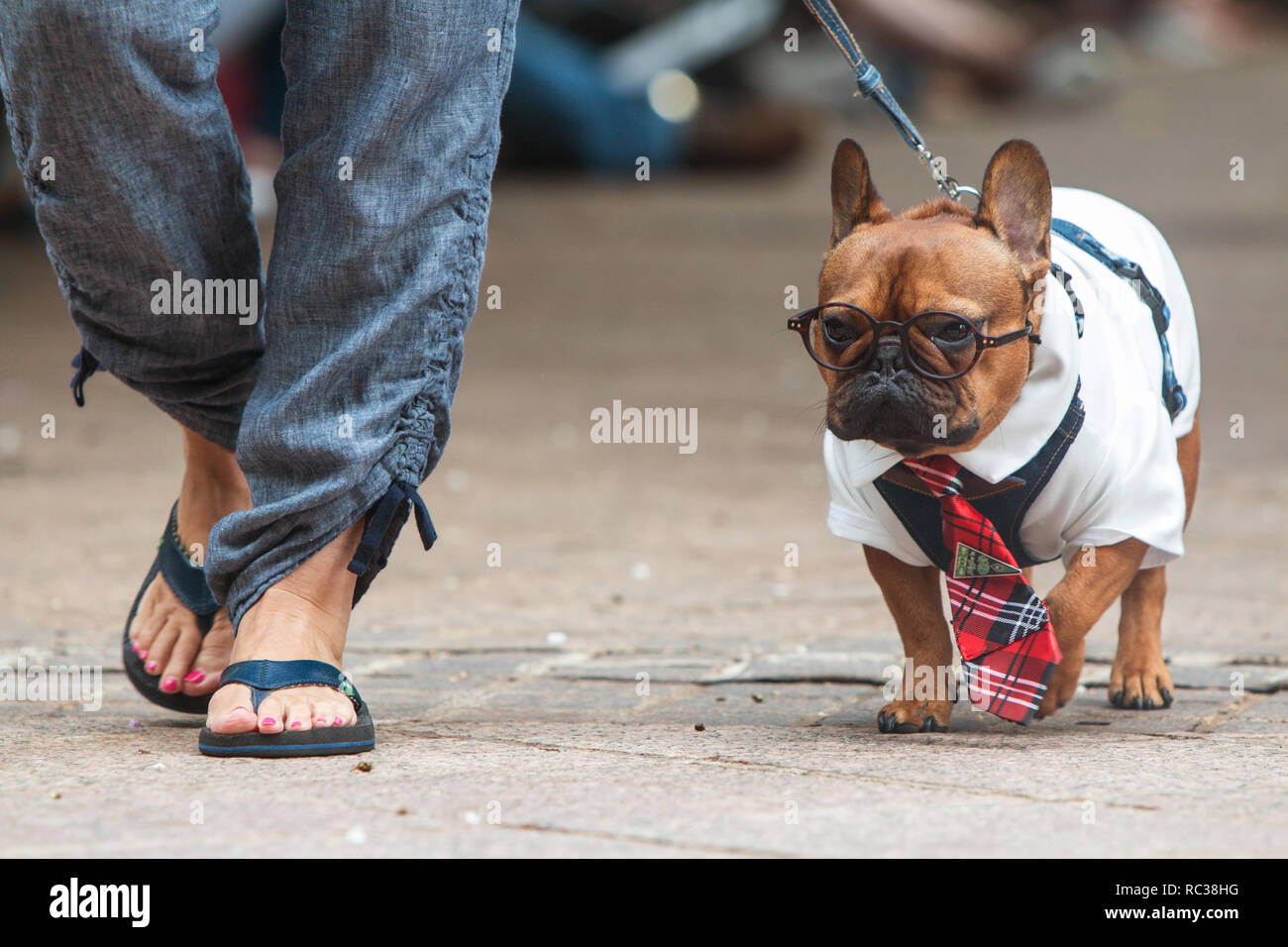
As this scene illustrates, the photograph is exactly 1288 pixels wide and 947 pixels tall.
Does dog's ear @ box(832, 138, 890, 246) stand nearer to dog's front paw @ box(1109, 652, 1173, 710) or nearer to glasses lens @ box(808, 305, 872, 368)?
glasses lens @ box(808, 305, 872, 368)

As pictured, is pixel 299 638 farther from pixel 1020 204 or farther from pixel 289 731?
pixel 1020 204

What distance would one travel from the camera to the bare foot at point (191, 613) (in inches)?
116

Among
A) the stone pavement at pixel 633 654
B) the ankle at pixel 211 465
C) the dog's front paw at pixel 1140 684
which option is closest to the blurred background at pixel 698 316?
the stone pavement at pixel 633 654

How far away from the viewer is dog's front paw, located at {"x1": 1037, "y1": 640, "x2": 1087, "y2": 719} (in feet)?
9.75

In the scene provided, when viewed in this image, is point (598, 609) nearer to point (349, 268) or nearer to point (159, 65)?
point (349, 268)

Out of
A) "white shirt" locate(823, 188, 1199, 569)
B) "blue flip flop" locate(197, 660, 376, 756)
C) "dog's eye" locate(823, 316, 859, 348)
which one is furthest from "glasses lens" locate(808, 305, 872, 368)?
"blue flip flop" locate(197, 660, 376, 756)

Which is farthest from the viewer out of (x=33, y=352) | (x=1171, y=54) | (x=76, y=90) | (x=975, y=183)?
(x=1171, y=54)

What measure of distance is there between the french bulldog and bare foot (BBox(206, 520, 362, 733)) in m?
0.84

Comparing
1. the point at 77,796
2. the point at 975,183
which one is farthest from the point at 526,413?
the point at 975,183

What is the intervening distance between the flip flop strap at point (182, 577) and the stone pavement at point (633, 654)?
216 millimetres

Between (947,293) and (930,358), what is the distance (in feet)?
0.36

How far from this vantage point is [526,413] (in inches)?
291

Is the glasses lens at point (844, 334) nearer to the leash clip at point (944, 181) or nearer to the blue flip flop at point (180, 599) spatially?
the leash clip at point (944, 181)

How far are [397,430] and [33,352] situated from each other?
6802mm
